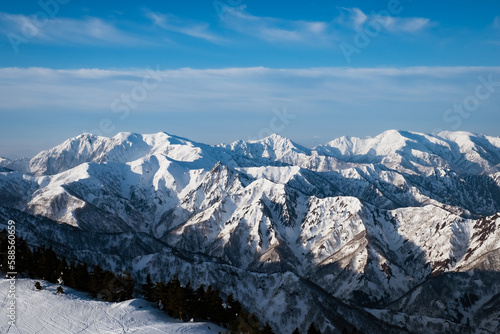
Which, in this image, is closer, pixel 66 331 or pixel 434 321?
pixel 66 331

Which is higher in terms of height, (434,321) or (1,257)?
(1,257)


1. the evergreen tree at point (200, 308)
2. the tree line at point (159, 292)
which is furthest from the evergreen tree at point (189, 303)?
the evergreen tree at point (200, 308)

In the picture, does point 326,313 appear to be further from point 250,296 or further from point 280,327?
point 250,296

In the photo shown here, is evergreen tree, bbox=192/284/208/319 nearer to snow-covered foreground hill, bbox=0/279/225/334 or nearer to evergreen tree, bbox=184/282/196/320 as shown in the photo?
evergreen tree, bbox=184/282/196/320

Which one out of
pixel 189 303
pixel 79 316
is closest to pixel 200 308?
pixel 189 303

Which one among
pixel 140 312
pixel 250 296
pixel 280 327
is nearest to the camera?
pixel 140 312

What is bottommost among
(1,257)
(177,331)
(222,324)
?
(222,324)

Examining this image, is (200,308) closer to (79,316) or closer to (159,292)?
(159,292)

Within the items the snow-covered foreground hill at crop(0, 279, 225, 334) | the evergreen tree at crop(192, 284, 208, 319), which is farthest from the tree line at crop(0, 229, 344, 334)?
the snow-covered foreground hill at crop(0, 279, 225, 334)

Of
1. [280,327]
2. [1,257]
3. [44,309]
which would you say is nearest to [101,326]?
[44,309]
